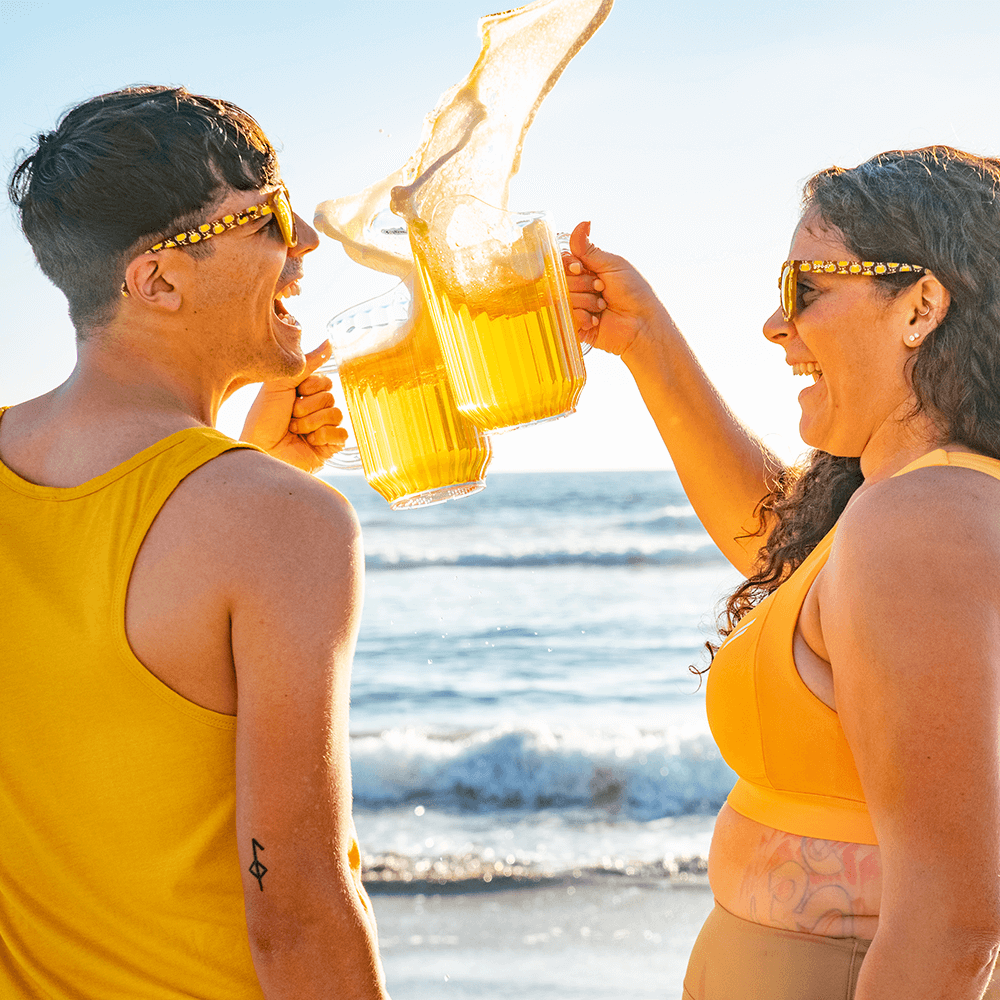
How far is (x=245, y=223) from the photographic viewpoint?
175 cm

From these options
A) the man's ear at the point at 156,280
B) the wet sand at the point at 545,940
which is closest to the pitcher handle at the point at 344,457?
the man's ear at the point at 156,280

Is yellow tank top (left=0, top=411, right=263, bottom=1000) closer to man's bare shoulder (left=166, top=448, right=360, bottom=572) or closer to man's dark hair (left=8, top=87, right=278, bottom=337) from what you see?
man's bare shoulder (left=166, top=448, right=360, bottom=572)

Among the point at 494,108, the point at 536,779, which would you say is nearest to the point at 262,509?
the point at 494,108

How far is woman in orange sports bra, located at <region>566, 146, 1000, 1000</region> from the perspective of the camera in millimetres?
1465

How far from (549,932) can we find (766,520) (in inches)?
144

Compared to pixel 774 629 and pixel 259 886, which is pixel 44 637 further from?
pixel 774 629

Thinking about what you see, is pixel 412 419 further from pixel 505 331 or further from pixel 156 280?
pixel 156 280

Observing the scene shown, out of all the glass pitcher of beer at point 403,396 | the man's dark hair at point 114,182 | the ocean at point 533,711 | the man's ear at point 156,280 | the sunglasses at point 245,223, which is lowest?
the ocean at point 533,711

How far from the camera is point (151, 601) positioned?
1.47 m

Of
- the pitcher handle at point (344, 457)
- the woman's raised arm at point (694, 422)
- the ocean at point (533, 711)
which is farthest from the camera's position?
the ocean at point (533, 711)

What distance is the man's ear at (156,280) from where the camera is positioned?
1.67 meters

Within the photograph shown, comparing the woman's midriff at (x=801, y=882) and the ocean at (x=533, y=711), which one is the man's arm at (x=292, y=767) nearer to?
the woman's midriff at (x=801, y=882)

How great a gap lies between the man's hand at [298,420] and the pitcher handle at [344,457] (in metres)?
0.03

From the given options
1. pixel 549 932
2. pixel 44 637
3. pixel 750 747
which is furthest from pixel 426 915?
pixel 44 637
